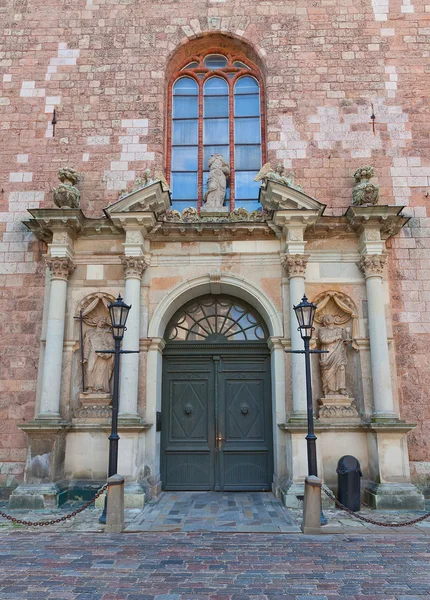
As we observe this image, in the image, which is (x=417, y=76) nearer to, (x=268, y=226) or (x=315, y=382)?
(x=268, y=226)

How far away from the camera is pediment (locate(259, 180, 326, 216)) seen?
9039 millimetres

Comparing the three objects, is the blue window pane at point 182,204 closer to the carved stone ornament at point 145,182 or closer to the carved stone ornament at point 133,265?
the carved stone ornament at point 145,182

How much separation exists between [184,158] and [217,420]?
18.4ft

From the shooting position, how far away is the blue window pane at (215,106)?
36.6 feet

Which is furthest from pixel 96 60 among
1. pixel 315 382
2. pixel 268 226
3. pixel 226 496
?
pixel 226 496

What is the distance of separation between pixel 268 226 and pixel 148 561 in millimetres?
6066

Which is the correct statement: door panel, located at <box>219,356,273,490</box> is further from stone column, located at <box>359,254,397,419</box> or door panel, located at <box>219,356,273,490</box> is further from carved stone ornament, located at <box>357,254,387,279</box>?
carved stone ornament, located at <box>357,254,387,279</box>

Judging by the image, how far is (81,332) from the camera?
9.30 meters

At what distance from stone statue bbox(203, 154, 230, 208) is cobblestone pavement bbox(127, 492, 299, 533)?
5.49 m

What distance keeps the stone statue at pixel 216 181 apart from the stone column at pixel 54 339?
3.00 metres

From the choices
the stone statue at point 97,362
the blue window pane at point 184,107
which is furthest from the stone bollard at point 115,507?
the blue window pane at point 184,107

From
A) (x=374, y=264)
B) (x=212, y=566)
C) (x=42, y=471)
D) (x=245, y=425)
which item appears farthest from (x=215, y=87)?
(x=212, y=566)

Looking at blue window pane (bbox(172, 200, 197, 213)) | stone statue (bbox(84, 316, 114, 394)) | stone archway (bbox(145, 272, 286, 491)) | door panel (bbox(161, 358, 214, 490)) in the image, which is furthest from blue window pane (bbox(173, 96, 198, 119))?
door panel (bbox(161, 358, 214, 490))

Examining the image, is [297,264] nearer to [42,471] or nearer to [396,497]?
[396,497]
